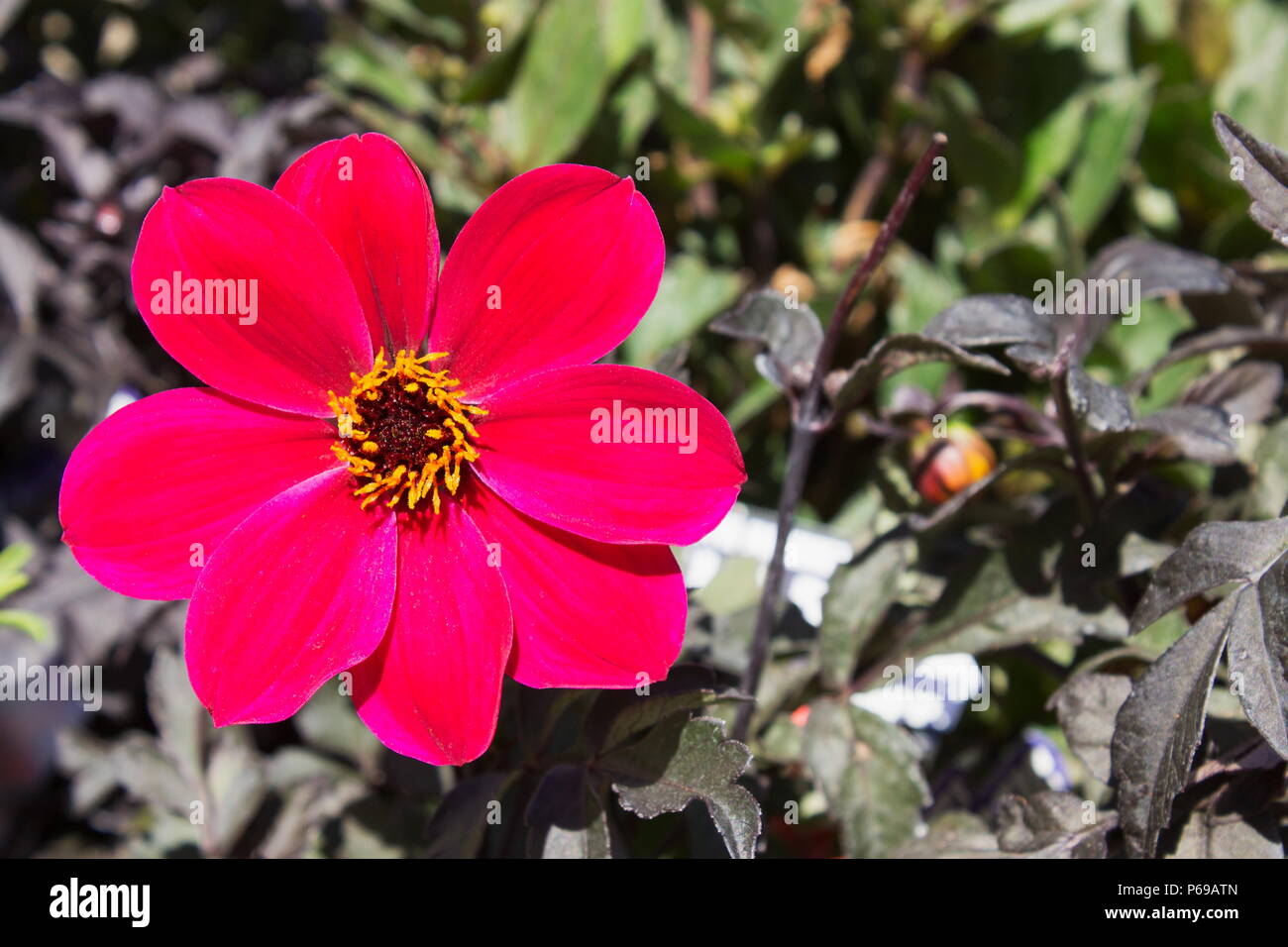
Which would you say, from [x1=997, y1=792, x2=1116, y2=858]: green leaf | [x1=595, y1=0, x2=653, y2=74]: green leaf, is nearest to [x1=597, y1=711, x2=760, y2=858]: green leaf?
[x1=997, y1=792, x2=1116, y2=858]: green leaf

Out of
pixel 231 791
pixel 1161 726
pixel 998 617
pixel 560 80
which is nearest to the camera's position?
pixel 1161 726

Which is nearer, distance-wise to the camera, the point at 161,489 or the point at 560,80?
the point at 161,489

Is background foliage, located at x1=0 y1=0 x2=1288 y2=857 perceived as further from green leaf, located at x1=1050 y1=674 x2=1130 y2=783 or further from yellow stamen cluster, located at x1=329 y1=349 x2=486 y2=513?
yellow stamen cluster, located at x1=329 y1=349 x2=486 y2=513

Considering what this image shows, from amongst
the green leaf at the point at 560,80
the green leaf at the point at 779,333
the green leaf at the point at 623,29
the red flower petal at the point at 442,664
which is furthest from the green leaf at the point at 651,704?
the green leaf at the point at 623,29

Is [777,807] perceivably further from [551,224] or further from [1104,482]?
[551,224]

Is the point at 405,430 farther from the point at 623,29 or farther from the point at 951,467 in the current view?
the point at 623,29

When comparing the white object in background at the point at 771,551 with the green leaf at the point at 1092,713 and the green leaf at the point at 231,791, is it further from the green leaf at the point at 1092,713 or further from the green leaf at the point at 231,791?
the green leaf at the point at 231,791

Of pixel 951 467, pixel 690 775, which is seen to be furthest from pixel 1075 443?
pixel 690 775

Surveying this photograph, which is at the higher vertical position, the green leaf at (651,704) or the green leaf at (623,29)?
the green leaf at (623,29)
